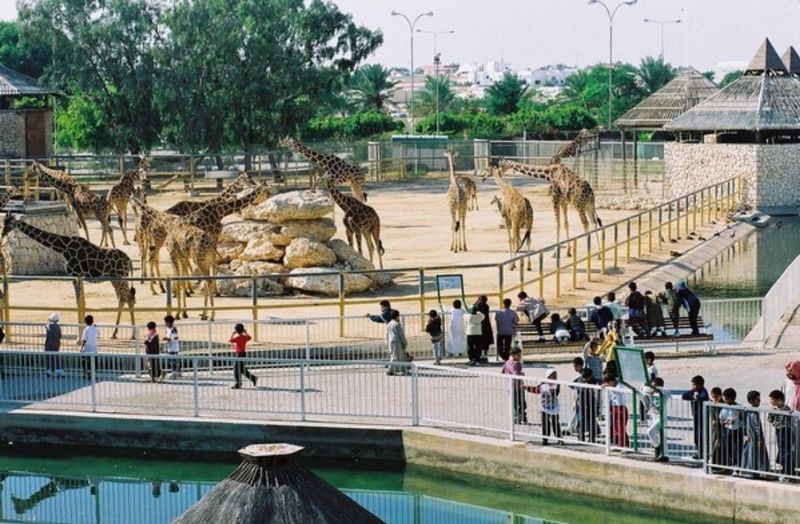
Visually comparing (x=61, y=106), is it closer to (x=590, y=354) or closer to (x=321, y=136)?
(x=321, y=136)

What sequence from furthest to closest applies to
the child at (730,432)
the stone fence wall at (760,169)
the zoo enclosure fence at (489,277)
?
the stone fence wall at (760,169), the zoo enclosure fence at (489,277), the child at (730,432)

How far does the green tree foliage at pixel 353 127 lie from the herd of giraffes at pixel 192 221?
3841 centimetres

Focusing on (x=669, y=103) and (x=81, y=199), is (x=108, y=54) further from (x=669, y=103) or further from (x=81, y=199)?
(x=81, y=199)

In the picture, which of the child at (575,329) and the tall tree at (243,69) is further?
the tall tree at (243,69)

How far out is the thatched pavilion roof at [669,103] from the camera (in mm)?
66688

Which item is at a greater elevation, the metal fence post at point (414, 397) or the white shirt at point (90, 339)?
the white shirt at point (90, 339)

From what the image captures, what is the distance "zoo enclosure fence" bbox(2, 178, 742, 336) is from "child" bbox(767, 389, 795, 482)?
869 cm

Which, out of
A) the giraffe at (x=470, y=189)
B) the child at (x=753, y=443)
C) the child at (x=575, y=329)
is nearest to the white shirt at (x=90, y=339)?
the child at (x=575, y=329)

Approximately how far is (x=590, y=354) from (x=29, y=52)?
288 feet

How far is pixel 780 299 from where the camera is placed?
29094mm

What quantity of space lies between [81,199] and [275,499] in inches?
1274

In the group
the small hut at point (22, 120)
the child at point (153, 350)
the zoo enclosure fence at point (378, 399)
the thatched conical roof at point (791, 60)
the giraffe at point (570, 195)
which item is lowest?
the zoo enclosure fence at point (378, 399)

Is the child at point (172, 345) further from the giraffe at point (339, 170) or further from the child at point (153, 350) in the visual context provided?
the giraffe at point (339, 170)

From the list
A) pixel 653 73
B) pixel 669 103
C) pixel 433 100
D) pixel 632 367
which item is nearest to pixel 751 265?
pixel 632 367
